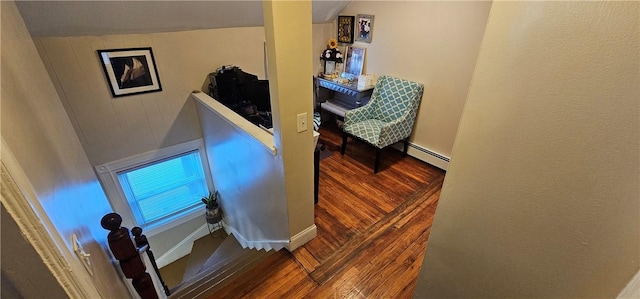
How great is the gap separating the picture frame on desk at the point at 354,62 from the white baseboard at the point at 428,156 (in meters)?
1.18

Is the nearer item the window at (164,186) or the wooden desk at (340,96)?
the window at (164,186)

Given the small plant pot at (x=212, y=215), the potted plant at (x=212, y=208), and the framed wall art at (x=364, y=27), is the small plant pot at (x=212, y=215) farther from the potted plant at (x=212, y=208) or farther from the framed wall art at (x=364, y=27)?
the framed wall art at (x=364, y=27)

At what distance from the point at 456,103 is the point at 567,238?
244cm

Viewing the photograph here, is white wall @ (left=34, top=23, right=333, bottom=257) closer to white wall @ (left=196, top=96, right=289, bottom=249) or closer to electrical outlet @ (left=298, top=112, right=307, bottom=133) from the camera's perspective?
white wall @ (left=196, top=96, right=289, bottom=249)

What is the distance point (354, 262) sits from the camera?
199 centimetres

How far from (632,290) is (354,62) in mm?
3517

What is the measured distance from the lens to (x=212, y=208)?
3594 millimetres

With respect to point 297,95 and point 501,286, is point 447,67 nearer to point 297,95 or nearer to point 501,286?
point 297,95

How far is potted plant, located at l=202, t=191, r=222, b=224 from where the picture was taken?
3.57 metres

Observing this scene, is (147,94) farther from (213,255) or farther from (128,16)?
(213,255)

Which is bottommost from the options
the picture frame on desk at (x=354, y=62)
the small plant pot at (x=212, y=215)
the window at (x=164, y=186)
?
the small plant pot at (x=212, y=215)

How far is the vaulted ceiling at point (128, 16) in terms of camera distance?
1.98 meters

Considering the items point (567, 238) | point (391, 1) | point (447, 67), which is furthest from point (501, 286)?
point (391, 1)


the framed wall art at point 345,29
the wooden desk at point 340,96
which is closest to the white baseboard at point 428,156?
the wooden desk at point 340,96
